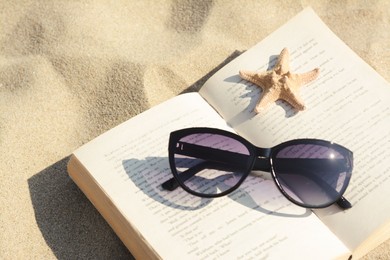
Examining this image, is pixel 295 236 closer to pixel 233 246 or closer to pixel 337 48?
pixel 233 246

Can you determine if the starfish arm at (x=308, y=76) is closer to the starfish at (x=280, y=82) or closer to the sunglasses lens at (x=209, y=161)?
the starfish at (x=280, y=82)

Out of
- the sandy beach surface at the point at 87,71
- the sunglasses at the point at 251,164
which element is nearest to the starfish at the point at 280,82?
the sunglasses at the point at 251,164

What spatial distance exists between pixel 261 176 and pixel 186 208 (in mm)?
214

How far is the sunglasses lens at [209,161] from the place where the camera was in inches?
→ 54.8

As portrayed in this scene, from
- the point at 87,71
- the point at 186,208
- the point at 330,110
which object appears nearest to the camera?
the point at 186,208

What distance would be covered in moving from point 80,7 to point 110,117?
45 centimetres

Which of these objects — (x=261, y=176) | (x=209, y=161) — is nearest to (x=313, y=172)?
(x=261, y=176)

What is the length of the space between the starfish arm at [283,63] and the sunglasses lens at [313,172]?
0.78 ft

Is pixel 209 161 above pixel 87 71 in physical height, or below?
above

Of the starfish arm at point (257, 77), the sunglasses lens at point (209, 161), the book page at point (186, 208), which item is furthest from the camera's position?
the starfish arm at point (257, 77)

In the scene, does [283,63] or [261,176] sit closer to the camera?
[261,176]

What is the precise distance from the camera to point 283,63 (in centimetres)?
154

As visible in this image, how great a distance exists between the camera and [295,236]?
1306 mm

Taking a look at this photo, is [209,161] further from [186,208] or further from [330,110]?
[330,110]
